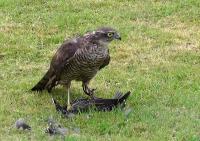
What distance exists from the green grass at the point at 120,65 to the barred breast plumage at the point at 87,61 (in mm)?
613

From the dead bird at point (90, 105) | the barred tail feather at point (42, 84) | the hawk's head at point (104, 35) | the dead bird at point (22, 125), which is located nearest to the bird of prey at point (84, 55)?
the hawk's head at point (104, 35)

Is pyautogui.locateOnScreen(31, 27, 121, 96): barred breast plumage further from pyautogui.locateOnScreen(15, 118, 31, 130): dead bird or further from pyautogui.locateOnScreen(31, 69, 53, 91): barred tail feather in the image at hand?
A: pyautogui.locateOnScreen(15, 118, 31, 130): dead bird

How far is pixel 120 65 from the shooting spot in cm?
1145

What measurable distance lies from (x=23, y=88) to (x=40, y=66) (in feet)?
4.19

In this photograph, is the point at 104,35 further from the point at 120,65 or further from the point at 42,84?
the point at 120,65

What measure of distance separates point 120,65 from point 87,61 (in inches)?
113

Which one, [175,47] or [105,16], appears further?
[105,16]

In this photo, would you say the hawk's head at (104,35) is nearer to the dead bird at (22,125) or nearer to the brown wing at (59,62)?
the brown wing at (59,62)

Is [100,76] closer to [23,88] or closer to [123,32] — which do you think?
[23,88]

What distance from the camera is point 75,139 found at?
7781 millimetres

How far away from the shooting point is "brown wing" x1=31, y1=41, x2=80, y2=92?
8773 millimetres

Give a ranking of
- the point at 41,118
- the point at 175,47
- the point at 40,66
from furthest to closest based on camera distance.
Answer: the point at 175,47 → the point at 40,66 → the point at 41,118

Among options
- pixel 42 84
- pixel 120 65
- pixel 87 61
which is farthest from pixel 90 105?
pixel 120 65

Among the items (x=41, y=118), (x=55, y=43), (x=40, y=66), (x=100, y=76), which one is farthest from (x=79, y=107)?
(x=55, y=43)
